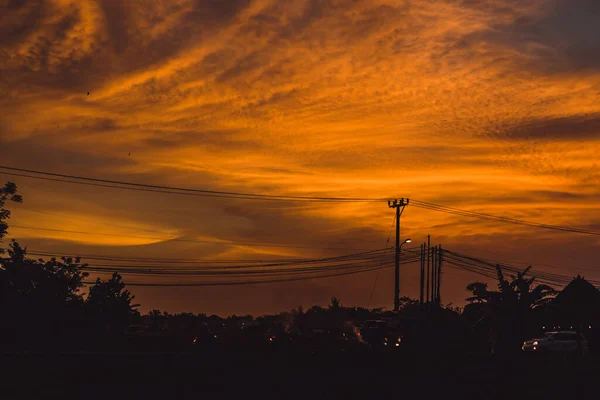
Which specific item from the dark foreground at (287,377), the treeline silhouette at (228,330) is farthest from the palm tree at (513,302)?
the dark foreground at (287,377)

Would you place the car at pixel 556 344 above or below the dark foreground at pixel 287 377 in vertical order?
above

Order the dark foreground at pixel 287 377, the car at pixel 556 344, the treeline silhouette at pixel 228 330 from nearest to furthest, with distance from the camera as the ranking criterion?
the dark foreground at pixel 287 377
the treeline silhouette at pixel 228 330
the car at pixel 556 344

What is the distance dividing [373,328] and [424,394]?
35650 mm

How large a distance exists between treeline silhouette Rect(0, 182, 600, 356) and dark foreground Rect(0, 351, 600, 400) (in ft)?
24.3

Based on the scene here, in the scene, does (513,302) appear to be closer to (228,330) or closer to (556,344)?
(556,344)

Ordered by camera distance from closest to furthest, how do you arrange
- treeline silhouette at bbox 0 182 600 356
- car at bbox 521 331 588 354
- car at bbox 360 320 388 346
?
treeline silhouette at bbox 0 182 600 356
car at bbox 521 331 588 354
car at bbox 360 320 388 346

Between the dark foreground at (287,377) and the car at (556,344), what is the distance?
68.6 ft

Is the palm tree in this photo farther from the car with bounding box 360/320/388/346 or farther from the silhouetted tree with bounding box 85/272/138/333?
the silhouetted tree with bounding box 85/272/138/333

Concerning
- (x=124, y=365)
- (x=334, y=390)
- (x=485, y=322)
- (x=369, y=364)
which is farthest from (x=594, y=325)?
(x=124, y=365)

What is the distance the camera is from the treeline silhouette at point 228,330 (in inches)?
1879

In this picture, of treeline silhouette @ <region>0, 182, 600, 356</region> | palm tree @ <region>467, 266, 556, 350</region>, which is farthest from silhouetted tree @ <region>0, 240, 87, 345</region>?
palm tree @ <region>467, 266, 556, 350</region>

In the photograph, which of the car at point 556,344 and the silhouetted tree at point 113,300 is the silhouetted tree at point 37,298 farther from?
the car at point 556,344

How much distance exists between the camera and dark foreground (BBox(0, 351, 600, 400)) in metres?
27.4

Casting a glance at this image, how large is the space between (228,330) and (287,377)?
4189cm
